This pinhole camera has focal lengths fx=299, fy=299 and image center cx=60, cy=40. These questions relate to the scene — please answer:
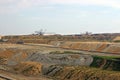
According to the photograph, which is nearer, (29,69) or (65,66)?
(65,66)

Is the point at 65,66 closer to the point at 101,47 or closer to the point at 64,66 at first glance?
the point at 64,66

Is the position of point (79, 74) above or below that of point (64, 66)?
below

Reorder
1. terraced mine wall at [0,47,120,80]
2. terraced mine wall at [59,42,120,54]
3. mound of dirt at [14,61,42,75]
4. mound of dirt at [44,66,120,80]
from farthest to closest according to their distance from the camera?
terraced mine wall at [59,42,120,54]
mound of dirt at [14,61,42,75]
terraced mine wall at [0,47,120,80]
mound of dirt at [44,66,120,80]

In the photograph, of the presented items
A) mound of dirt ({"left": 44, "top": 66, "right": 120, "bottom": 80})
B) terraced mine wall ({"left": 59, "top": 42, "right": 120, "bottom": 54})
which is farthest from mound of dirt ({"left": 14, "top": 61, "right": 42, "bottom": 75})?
terraced mine wall ({"left": 59, "top": 42, "right": 120, "bottom": 54})

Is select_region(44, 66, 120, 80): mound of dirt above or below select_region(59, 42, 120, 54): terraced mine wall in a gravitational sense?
below

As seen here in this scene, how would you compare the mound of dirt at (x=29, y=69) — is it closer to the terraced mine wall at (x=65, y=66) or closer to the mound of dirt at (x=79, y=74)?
the terraced mine wall at (x=65, y=66)

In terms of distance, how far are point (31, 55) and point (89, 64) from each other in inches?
630

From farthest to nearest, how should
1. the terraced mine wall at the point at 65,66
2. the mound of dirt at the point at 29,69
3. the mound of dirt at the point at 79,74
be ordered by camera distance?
the mound of dirt at the point at 29,69, the terraced mine wall at the point at 65,66, the mound of dirt at the point at 79,74

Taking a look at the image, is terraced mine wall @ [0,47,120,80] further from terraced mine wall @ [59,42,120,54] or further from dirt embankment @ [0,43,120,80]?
terraced mine wall @ [59,42,120,54]

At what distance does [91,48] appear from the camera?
243ft

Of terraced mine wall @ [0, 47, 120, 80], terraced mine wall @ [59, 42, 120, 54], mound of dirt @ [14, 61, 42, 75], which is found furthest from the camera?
terraced mine wall @ [59, 42, 120, 54]

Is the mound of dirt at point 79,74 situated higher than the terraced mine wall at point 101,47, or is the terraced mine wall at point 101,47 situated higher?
the terraced mine wall at point 101,47

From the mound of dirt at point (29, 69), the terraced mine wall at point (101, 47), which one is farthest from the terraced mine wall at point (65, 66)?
the terraced mine wall at point (101, 47)

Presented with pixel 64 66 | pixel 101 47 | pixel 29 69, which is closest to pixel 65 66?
pixel 64 66
